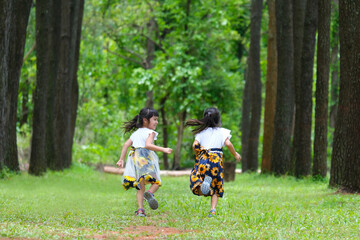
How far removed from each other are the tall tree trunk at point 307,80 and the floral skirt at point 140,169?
925 centimetres

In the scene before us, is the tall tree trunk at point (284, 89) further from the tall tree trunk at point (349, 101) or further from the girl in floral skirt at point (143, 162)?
the girl in floral skirt at point (143, 162)

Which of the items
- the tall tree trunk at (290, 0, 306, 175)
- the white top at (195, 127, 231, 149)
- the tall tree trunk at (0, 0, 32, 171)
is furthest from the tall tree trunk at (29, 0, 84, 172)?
the white top at (195, 127, 231, 149)

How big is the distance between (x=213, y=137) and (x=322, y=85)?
862cm

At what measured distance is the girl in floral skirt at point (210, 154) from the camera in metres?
9.47

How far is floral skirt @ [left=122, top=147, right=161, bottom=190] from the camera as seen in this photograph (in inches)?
380

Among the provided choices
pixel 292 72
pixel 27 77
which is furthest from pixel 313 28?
pixel 27 77

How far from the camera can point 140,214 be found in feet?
31.4

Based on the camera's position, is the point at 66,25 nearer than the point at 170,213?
No

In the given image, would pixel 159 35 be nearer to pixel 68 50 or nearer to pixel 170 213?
pixel 68 50

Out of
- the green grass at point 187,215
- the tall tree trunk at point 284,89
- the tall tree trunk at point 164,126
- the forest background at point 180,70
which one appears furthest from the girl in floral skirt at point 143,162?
the tall tree trunk at point 164,126

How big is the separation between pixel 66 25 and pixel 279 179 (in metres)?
9.21

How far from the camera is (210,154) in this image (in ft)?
31.3

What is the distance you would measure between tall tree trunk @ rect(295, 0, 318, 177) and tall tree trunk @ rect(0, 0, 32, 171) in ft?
28.0

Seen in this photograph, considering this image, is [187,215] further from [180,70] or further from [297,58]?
[180,70]
